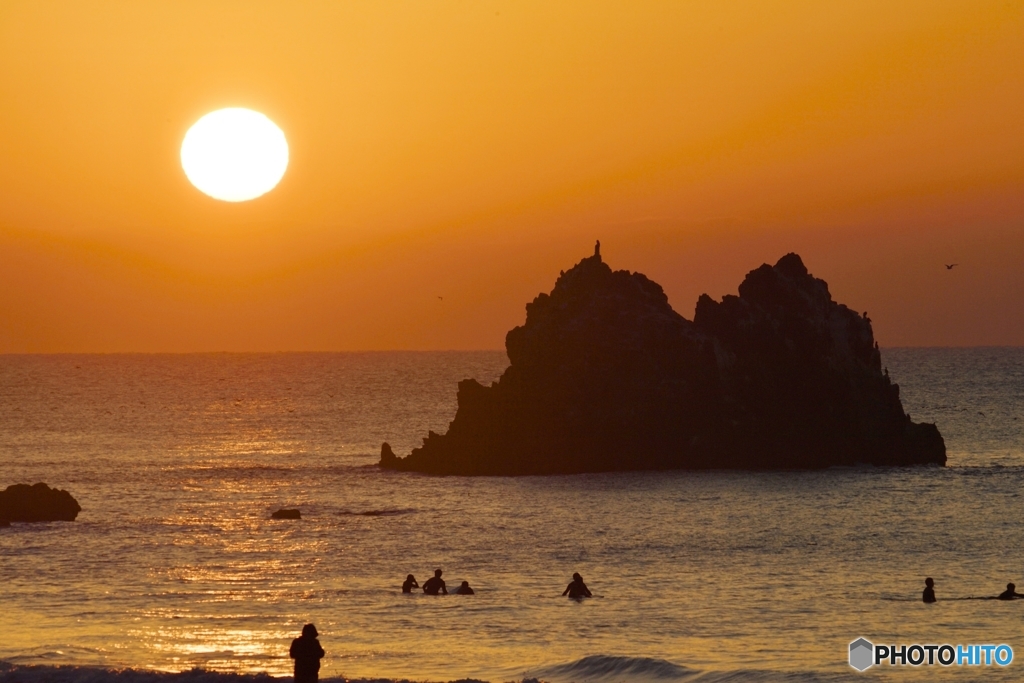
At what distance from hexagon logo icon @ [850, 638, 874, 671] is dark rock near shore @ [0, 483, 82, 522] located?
43.0m

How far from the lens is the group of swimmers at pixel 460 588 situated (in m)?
48.2

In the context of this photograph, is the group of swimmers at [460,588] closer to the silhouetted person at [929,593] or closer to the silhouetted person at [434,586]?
the silhouetted person at [434,586]

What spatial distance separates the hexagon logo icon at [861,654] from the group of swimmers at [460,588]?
35.3ft

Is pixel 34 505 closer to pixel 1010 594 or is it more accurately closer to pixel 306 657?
pixel 1010 594

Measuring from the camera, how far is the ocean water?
38.5 meters

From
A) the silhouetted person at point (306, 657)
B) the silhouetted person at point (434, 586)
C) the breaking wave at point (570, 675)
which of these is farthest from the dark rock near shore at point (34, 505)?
the silhouetted person at point (306, 657)

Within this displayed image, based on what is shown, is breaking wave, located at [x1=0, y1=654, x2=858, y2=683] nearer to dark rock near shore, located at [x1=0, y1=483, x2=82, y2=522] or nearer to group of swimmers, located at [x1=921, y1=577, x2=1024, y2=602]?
group of swimmers, located at [x1=921, y1=577, x2=1024, y2=602]

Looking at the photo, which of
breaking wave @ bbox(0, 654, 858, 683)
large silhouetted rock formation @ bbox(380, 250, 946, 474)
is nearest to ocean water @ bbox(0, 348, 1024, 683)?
breaking wave @ bbox(0, 654, 858, 683)

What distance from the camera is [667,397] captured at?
91.6 meters

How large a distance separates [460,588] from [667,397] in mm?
44213

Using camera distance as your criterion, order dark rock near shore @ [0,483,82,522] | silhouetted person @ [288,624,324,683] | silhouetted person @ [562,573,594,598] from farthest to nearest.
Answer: dark rock near shore @ [0,483,82,522] → silhouetted person @ [562,573,594,598] → silhouetted person @ [288,624,324,683]

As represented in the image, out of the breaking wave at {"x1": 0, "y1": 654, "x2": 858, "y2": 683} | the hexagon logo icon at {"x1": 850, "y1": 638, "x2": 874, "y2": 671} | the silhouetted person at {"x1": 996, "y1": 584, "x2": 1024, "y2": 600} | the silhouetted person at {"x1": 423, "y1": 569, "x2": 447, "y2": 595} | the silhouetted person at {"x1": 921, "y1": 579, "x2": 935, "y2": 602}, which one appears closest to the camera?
the breaking wave at {"x1": 0, "y1": 654, "x2": 858, "y2": 683}

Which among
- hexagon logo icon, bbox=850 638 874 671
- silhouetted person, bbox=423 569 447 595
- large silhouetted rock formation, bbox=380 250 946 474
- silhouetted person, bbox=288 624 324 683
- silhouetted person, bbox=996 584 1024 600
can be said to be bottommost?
hexagon logo icon, bbox=850 638 874 671

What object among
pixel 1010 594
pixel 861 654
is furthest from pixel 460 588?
pixel 1010 594
